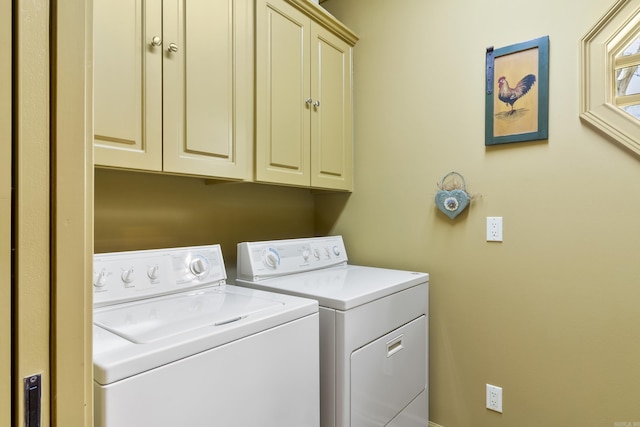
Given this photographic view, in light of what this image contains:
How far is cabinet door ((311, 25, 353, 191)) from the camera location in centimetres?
190

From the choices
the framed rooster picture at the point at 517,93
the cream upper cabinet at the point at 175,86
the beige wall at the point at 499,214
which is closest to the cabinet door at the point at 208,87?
the cream upper cabinet at the point at 175,86

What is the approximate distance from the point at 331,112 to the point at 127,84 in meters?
1.08

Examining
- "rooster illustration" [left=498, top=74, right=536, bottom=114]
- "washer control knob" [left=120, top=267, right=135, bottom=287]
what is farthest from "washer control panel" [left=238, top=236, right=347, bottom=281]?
"rooster illustration" [left=498, top=74, right=536, bottom=114]

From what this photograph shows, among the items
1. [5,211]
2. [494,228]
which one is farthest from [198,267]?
[494,228]

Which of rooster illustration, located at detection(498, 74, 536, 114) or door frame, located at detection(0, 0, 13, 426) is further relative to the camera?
rooster illustration, located at detection(498, 74, 536, 114)

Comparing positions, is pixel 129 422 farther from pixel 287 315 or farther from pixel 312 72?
A: pixel 312 72

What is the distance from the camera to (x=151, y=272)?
50.4 inches

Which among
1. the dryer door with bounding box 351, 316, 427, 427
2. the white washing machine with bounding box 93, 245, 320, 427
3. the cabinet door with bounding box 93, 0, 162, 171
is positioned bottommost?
the dryer door with bounding box 351, 316, 427, 427

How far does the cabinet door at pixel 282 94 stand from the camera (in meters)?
1.61

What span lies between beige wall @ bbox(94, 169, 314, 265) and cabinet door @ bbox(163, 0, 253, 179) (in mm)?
278

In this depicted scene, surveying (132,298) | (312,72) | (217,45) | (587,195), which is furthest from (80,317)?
(587,195)

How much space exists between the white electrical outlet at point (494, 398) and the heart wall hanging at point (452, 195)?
0.83m

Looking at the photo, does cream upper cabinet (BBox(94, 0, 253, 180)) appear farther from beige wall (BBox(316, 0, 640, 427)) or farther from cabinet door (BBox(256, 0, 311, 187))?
beige wall (BBox(316, 0, 640, 427))

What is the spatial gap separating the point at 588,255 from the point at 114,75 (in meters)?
1.89
